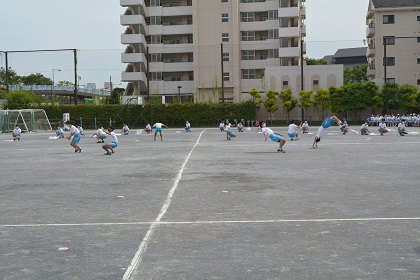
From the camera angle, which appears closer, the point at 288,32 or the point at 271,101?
the point at 271,101

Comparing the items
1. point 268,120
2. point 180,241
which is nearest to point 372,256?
point 180,241

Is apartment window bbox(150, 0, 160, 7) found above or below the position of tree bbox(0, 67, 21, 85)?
above

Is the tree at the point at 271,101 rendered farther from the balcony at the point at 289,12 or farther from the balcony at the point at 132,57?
the balcony at the point at 132,57

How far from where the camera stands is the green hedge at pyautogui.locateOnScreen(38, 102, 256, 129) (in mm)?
70094

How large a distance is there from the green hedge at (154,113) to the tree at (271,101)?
1.71m

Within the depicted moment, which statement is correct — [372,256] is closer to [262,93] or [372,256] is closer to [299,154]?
[299,154]

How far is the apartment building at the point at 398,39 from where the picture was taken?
74.2m

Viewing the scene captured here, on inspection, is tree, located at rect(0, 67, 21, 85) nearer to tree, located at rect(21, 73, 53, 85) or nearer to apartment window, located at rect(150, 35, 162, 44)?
tree, located at rect(21, 73, 53, 85)

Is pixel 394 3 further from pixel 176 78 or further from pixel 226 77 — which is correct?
pixel 176 78

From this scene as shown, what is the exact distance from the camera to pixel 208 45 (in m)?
79.2

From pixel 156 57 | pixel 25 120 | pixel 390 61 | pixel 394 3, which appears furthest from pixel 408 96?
pixel 25 120

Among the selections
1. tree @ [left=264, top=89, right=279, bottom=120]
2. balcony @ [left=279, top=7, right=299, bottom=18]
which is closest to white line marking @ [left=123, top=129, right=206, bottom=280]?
tree @ [left=264, top=89, right=279, bottom=120]

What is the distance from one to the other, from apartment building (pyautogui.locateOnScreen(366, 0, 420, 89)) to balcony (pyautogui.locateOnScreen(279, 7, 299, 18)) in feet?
33.6

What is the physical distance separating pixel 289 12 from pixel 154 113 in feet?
76.3
